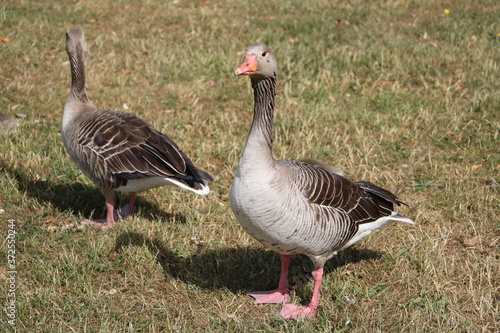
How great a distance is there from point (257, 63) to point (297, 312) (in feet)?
6.45

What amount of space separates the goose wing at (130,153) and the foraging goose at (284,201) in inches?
50.8

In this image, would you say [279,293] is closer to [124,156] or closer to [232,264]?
[232,264]

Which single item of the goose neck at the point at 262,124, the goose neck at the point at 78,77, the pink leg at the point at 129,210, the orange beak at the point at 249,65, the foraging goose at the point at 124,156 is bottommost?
the pink leg at the point at 129,210

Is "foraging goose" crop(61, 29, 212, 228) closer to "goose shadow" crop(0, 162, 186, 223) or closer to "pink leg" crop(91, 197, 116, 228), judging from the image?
"pink leg" crop(91, 197, 116, 228)

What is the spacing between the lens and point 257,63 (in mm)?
3752

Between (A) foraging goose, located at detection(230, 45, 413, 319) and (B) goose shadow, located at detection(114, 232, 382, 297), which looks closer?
(A) foraging goose, located at detection(230, 45, 413, 319)

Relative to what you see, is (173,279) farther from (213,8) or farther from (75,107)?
(213,8)

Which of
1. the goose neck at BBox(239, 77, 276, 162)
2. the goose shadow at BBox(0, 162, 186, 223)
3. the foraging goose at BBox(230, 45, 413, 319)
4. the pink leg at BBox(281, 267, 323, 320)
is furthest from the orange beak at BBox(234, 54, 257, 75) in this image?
the goose shadow at BBox(0, 162, 186, 223)

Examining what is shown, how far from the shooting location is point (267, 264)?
5.00 metres

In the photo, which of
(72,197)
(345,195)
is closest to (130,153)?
(72,197)

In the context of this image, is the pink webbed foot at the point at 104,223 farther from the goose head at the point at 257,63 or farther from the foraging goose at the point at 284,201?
the goose head at the point at 257,63

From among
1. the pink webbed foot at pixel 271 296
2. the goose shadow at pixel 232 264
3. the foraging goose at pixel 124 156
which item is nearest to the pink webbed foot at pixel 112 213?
the foraging goose at pixel 124 156

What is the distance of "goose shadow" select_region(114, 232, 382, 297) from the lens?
15.7ft

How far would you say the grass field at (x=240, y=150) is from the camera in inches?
173
